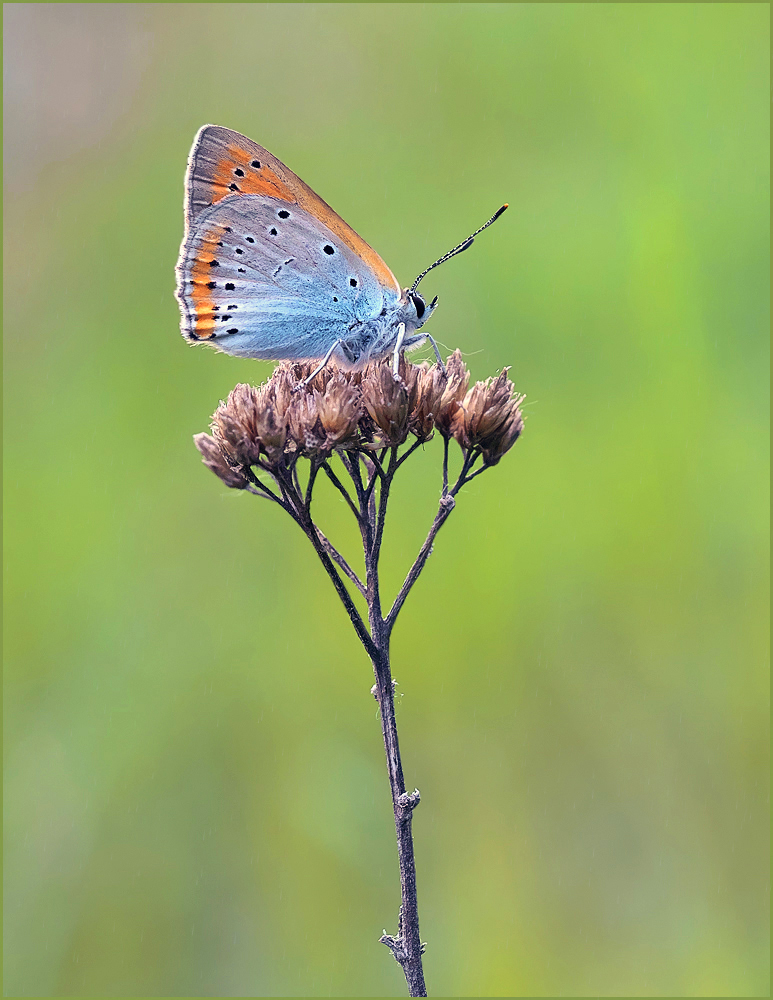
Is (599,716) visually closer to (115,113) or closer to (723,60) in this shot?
(723,60)

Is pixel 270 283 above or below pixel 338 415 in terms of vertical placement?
above

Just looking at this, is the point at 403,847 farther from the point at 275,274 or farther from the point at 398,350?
the point at 275,274

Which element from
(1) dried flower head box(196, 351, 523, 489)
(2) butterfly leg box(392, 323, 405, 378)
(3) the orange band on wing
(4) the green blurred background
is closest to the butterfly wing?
(3) the orange band on wing

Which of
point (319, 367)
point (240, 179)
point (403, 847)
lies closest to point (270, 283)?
point (240, 179)

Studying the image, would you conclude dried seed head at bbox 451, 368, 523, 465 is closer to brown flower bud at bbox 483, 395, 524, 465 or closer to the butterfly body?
brown flower bud at bbox 483, 395, 524, 465

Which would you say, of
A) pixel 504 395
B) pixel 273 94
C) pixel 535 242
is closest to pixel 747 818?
pixel 504 395
